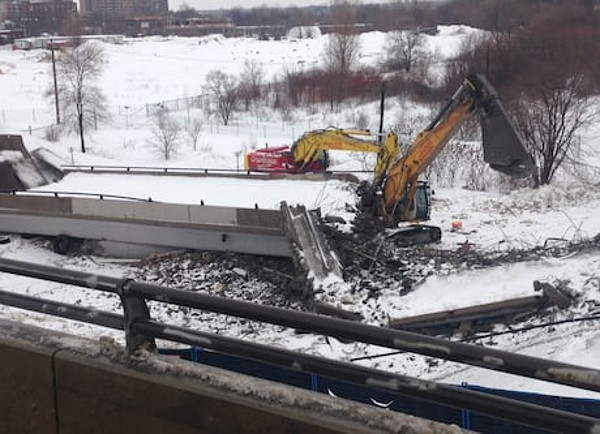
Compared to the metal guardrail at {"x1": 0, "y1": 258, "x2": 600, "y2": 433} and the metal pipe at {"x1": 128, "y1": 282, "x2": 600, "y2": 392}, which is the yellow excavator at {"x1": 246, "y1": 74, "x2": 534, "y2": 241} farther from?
the metal pipe at {"x1": 128, "y1": 282, "x2": 600, "y2": 392}

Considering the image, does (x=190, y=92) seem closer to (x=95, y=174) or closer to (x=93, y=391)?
(x=95, y=174)

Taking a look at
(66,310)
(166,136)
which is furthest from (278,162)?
(66,310)

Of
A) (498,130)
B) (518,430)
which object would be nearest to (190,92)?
(498,130)

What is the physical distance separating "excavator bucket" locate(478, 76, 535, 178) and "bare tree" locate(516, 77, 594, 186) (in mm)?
11879

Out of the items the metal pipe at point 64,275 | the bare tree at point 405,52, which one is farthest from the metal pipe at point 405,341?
the bare tree at point 405,52

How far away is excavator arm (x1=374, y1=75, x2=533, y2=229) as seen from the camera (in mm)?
16266

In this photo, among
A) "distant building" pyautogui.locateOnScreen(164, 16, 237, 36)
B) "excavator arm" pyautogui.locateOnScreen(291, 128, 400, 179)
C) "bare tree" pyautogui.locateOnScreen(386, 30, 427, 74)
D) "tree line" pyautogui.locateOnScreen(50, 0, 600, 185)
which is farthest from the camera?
"distant building" pyautogui.locateOnScreen(164, 16, 237, 36)

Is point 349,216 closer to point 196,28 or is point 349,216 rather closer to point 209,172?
point 209,172

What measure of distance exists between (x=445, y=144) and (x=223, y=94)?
44873 mm

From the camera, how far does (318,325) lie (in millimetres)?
2496

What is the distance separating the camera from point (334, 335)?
2469 mm

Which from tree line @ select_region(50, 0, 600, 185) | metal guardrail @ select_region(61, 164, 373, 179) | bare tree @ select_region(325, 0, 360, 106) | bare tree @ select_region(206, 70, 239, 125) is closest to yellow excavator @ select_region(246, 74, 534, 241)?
metal guardrail @ select_region(61, 164, 373, 179)

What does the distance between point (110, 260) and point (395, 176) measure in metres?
7.70

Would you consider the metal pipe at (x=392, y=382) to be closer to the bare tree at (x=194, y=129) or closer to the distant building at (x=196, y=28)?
the bare tree at (x=194, y=129)
